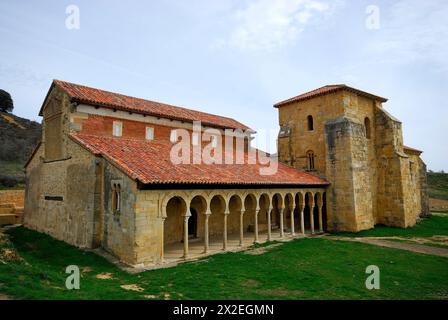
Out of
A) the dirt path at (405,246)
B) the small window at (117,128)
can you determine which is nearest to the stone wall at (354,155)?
the dirt path at (405,246)

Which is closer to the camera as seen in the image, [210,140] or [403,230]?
[403,230]

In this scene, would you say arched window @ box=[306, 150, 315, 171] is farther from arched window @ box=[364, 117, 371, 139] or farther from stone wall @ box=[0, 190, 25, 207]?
stone wall @ box=[0, 190, 25, 207]

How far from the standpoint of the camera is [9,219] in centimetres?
2148

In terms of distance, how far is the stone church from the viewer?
1199cm

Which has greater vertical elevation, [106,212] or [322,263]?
[106,212]

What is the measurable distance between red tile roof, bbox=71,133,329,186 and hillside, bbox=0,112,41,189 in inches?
977

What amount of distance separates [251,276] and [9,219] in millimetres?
20639

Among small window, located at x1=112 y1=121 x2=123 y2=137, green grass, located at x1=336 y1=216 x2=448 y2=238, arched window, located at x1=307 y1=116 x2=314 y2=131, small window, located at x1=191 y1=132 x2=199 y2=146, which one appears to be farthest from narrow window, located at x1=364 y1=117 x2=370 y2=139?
small window, located at x1=112 y1=121 x2=123 y2=137

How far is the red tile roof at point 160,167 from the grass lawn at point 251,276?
3483mm

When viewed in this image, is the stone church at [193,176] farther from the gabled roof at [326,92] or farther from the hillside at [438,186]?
the hillside at [438,186]

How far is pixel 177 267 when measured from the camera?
1074 centimetres

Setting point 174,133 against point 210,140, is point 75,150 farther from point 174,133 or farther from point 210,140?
point 210,140
